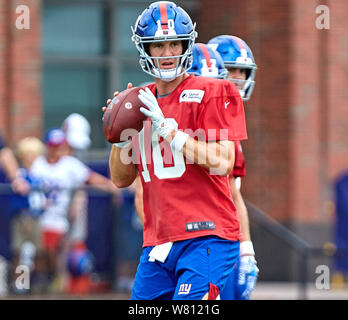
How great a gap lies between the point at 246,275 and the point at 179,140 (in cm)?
147

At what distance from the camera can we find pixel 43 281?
1070 cm

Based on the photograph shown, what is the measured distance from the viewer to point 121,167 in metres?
5.49

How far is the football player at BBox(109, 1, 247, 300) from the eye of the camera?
5082mm

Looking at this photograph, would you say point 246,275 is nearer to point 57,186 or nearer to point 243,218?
point 243,218

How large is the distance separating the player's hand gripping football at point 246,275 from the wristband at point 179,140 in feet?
4.63

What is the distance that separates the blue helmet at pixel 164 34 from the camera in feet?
17.0

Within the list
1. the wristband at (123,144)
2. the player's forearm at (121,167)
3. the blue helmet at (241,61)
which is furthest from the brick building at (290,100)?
the wristband at (123,144)

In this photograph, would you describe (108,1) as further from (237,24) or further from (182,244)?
(182,244)

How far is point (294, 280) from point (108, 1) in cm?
514

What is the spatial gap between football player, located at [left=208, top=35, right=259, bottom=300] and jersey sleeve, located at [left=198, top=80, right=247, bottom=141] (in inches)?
40.8
